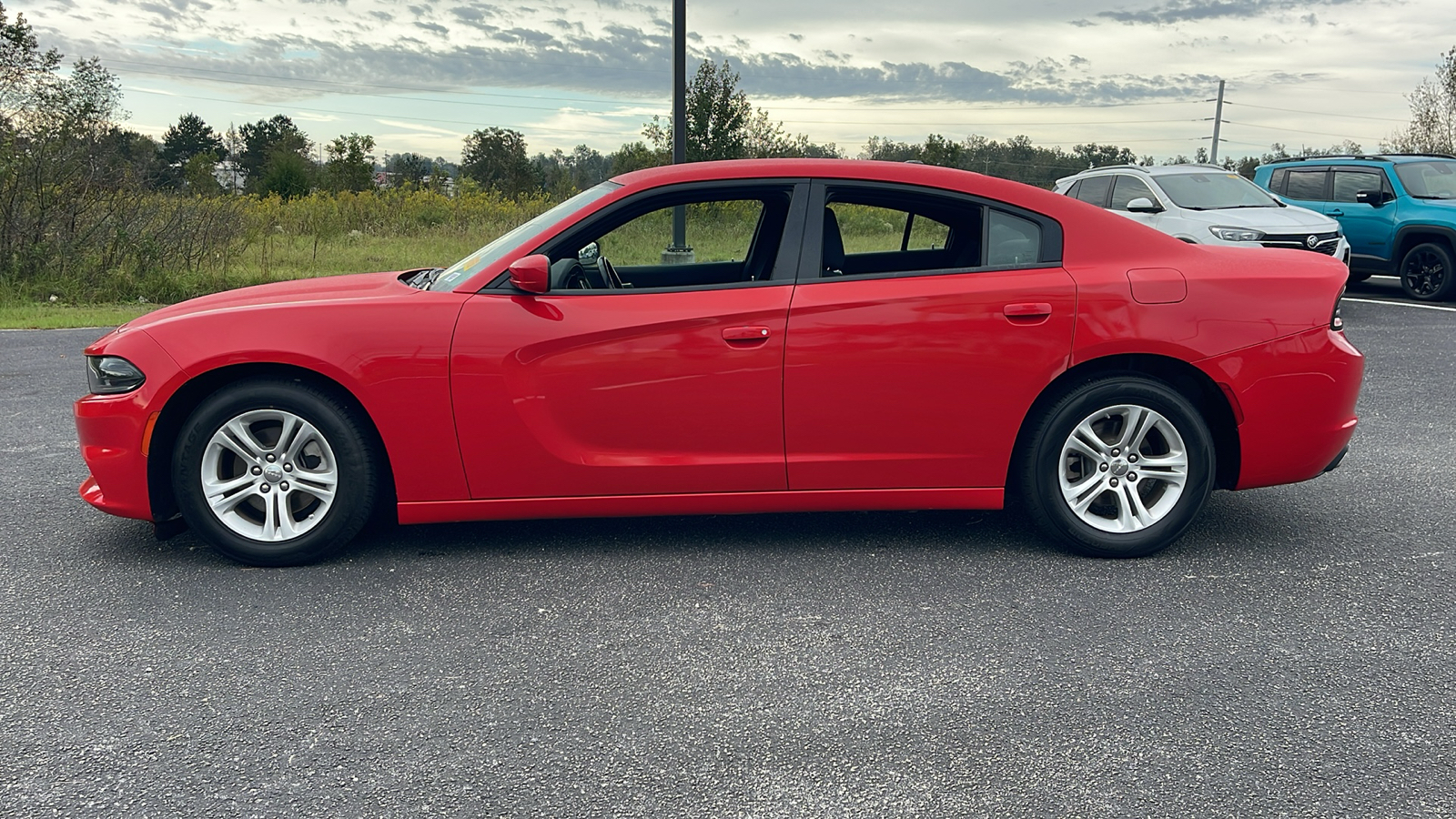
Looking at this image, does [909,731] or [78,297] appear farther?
[78,297]

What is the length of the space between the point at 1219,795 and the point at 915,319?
6.76 ft

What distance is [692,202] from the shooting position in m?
4.41

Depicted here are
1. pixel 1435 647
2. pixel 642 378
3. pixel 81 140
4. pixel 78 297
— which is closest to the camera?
pixel 1435 647

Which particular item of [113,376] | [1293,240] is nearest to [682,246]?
[113,376]

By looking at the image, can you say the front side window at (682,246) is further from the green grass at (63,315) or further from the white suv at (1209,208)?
the green grass at (63,315)

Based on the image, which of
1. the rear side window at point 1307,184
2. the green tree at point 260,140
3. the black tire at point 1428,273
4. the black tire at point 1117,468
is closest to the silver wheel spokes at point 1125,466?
the black tire at point 1117,468

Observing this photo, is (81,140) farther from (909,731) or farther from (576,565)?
(909,731)

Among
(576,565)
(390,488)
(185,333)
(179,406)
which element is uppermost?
(185,333)

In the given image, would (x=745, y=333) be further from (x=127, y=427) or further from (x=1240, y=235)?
(x=1240, y=235)

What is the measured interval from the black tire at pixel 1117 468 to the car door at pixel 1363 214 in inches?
492

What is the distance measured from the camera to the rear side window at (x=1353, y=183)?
14.8m

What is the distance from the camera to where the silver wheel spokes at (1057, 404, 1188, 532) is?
14.1 ft

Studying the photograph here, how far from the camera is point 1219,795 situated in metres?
2.60

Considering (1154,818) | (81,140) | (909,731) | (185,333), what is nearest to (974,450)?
(909,731)
